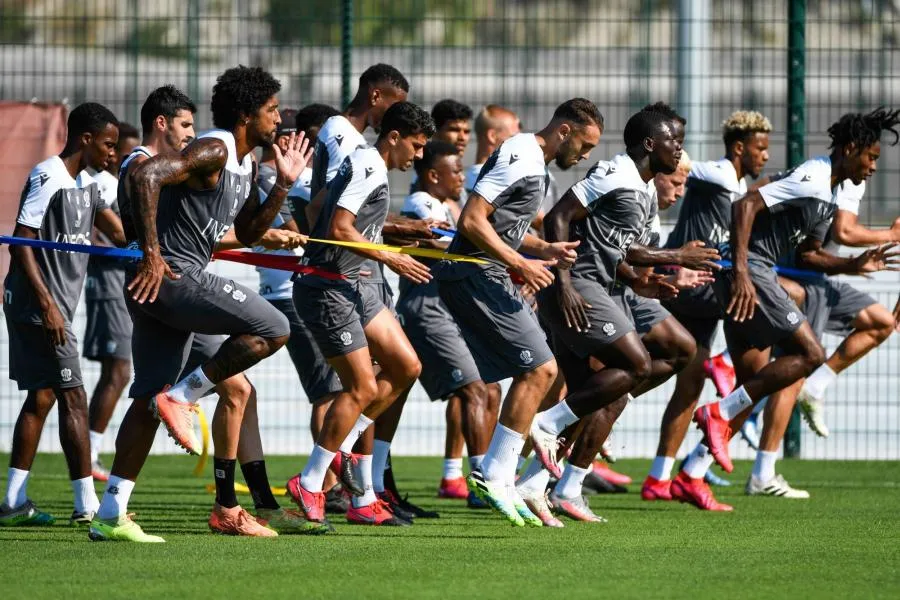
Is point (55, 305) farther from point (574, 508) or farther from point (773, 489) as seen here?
point (773, 489)

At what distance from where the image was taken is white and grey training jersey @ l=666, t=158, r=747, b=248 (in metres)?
11.0

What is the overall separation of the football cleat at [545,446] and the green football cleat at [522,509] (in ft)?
0.83

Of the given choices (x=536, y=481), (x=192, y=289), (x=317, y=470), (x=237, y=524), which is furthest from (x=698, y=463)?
(x=192, y=289)

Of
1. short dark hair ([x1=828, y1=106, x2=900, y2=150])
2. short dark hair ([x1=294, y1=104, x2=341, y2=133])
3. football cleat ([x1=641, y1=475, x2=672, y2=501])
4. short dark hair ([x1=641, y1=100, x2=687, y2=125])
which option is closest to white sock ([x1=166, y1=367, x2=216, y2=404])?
short dark hair ([x1=294, y1=104, x2=341, y2=133])

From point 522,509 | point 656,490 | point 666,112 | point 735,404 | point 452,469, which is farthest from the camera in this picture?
point 452,469

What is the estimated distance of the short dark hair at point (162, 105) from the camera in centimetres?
823

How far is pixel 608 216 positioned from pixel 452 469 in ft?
8.93

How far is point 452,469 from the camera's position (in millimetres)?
10742

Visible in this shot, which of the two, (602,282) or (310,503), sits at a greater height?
(602,282)

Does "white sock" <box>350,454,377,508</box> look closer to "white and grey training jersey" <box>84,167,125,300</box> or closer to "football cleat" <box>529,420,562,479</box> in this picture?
"football cleat" <box>529,420,562,479</box>

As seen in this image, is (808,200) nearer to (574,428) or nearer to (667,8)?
(574,428)

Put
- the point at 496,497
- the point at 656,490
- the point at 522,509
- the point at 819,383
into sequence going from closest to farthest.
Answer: the point at 496,497 → the point at 522,509 → the point at 656,490 → the point at 819,383

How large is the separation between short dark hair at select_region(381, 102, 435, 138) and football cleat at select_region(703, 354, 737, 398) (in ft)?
12.5

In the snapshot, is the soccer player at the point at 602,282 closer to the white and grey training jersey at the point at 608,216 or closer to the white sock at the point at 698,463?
the white and grey training jersey at the point at 608,216
